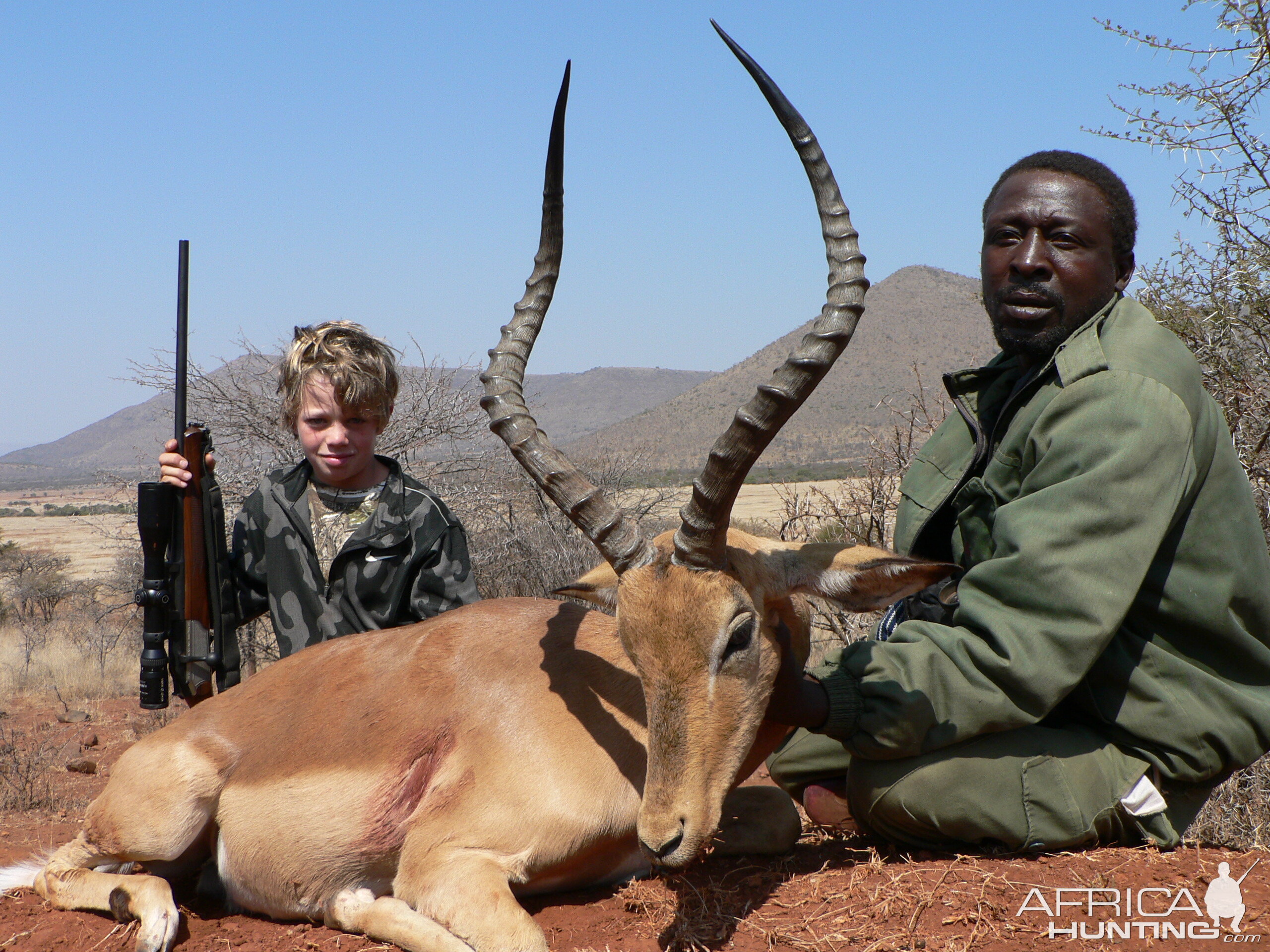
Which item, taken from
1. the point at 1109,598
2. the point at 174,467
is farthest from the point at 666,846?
the point at 174,467

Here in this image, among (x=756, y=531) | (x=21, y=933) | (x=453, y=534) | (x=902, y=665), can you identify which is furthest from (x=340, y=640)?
(x=756, y=531)

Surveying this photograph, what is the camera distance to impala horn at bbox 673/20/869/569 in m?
3.99

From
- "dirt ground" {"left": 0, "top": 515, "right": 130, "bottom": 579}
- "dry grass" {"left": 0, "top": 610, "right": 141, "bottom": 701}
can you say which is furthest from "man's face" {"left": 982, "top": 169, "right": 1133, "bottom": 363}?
"dirt ground" {"left": 0, "top": 515, "right": 130, "bottom": 579}

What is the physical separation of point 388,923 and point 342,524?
272 centimetres

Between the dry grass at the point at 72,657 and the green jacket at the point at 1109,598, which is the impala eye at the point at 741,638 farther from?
the dry grass at the point at 72,657

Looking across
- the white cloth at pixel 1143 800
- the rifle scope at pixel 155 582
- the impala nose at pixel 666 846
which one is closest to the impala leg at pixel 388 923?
the impala nose at pixel 666 846

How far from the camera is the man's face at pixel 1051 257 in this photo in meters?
4.79

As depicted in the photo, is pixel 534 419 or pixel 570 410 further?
pixel 570 410

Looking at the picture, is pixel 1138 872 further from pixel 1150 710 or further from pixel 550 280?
pixel 550 280

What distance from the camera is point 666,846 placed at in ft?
11.9

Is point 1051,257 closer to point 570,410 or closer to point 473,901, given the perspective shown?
point 473,901

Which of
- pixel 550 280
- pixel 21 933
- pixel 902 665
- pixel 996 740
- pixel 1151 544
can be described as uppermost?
pixel 550 280

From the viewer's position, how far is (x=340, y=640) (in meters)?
5.63

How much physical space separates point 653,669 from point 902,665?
1029 mm
